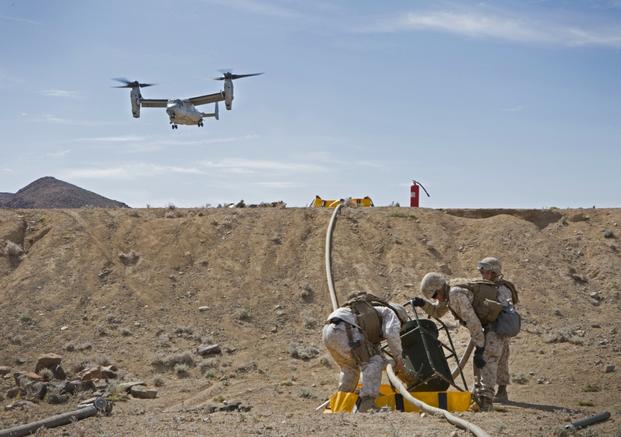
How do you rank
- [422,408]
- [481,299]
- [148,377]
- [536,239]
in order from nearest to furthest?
[422,408] < [481,299] < [148,377] < [536,239]

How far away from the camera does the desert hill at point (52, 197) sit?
63438mm

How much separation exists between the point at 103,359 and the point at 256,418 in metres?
9.23

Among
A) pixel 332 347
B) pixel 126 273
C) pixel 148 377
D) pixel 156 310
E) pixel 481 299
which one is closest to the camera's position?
pixel 332 347

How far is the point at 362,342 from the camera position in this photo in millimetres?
10711

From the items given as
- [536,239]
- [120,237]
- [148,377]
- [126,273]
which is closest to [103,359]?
[148,377]

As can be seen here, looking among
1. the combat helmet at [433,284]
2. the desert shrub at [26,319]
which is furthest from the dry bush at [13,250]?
the combat helmet at [433,284]

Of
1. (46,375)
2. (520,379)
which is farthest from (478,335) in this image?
(46,375)

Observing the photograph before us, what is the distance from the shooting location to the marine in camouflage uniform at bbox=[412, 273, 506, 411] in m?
11.7

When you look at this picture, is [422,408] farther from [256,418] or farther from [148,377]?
[148,377]

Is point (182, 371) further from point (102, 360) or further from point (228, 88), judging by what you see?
point (228, 88)

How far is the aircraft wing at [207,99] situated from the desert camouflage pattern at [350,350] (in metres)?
→ 37.4

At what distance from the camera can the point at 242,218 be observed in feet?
89.1

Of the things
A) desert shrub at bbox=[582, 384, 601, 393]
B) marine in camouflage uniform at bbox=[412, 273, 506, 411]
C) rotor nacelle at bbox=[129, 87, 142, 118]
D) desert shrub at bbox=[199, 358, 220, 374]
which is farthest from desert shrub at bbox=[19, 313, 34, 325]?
rotor nacelle at bbox=[129, 87, 142, 118]

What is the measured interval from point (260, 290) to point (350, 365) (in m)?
12.2
